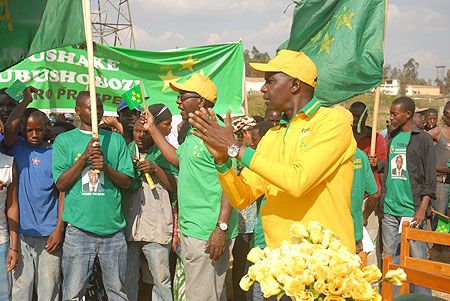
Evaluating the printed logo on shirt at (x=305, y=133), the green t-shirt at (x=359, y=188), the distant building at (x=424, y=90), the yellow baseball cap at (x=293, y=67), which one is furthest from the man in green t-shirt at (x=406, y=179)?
the distant building at (x=424, y=90)

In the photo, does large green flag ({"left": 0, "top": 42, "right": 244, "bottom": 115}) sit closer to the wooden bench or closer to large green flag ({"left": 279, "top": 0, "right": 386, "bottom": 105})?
large green flag ({"left": 279, "top": 0, "right": 386, "bottom": 105})

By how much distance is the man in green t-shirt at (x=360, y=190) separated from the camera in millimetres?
4117

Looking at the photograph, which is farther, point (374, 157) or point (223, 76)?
point (223, 76)

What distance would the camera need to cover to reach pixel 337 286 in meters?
1.68

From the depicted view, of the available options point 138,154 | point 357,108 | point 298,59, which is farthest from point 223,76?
point 298,59

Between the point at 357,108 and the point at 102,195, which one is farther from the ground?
the point at 357,108

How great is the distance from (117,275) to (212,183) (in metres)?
1.23

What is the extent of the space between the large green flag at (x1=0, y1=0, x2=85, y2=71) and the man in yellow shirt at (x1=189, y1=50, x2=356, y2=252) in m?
2.18

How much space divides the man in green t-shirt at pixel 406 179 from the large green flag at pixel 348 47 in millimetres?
567

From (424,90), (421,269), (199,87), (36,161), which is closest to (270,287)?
(421,269)

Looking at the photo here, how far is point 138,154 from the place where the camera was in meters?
4.58

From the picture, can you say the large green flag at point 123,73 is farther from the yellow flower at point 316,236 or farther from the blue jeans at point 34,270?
the yellow flower at point 316,236

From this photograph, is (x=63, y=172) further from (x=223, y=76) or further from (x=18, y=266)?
(x=223, y=76)

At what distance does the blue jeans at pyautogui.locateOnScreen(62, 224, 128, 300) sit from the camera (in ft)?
12.6
